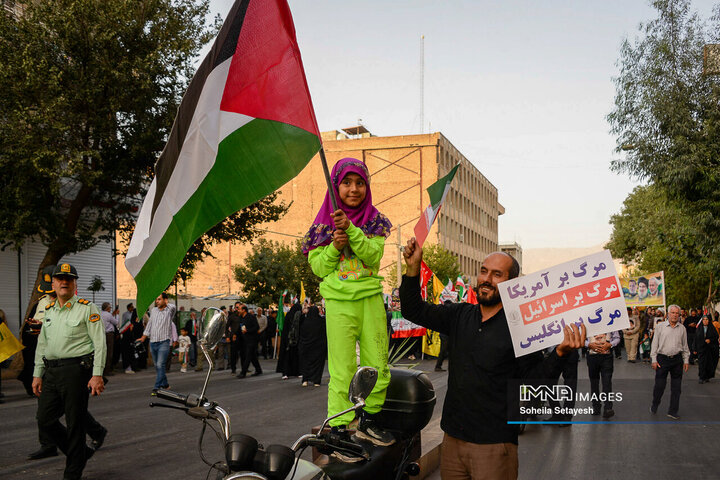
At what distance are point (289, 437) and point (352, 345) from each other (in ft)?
16.9

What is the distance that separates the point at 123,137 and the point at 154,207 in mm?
16096

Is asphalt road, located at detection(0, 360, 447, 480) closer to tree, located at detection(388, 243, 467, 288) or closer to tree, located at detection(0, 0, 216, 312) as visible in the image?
tree, located at detection(0, 0, 216, 312)

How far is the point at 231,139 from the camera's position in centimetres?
395

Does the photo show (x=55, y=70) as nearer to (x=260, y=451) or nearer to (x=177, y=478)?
(x=177, y=478)

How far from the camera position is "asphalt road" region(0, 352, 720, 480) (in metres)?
7.46

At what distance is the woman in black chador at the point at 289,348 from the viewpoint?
60.4 feet

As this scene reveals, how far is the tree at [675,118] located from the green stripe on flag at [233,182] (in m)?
18.0

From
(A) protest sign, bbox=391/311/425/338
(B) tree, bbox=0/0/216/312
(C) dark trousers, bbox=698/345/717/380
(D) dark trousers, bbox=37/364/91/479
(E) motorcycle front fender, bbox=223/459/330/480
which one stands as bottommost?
(C) dark trousers, bbox=698/345/717/380

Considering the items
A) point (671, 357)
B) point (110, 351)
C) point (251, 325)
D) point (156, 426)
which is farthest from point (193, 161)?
point (110, 351)

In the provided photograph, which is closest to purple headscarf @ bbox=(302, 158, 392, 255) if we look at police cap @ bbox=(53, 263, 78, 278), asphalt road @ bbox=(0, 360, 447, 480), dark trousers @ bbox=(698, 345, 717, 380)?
asphalt road @ bbox=(0, 360, 447, 480)

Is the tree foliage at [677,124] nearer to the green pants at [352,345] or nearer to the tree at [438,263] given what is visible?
the green pants at [352,345]

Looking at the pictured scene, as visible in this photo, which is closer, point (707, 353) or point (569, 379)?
point (569, 379)

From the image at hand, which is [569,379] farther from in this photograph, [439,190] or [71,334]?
[71,334]

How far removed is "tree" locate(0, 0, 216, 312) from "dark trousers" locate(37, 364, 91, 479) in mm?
10624
